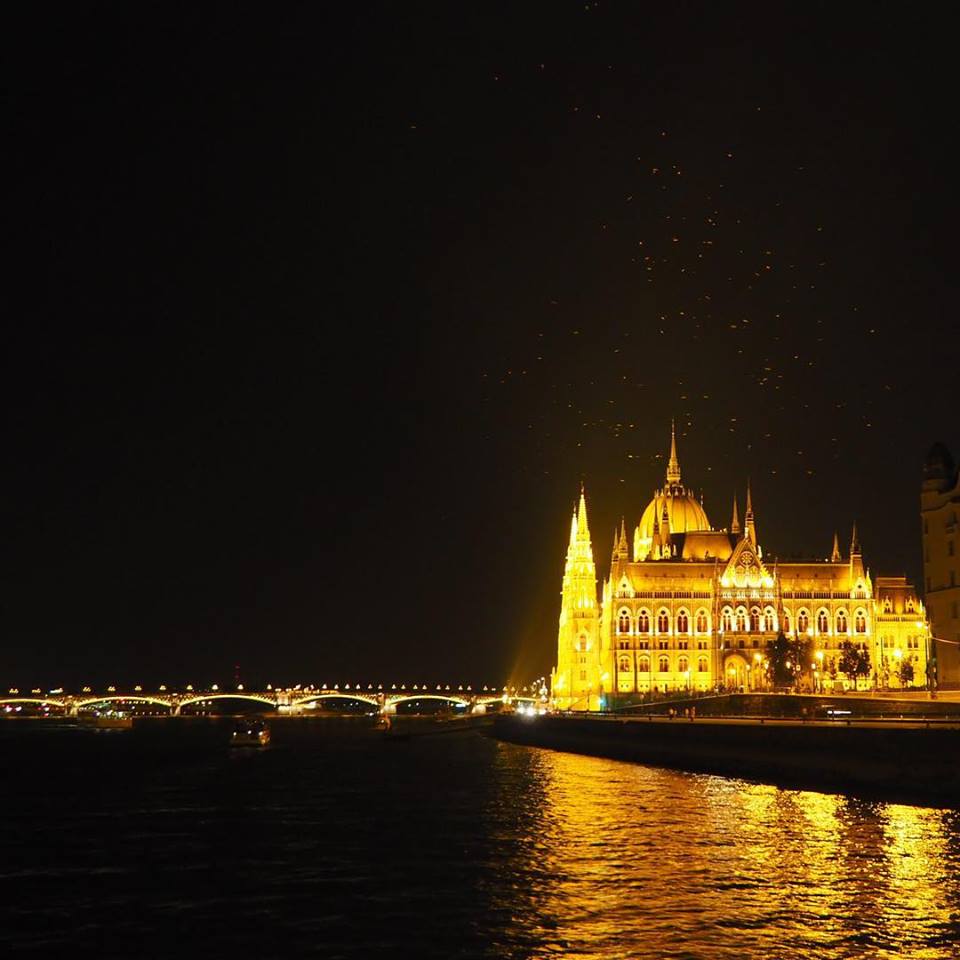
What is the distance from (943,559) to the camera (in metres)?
97.6

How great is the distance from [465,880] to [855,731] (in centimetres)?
3205

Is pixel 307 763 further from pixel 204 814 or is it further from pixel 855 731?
pixel 855 731

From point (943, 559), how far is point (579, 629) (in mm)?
83629

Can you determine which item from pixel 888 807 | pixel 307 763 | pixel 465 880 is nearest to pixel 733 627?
pixel 307 763

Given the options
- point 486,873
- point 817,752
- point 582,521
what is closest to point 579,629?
point 582,521

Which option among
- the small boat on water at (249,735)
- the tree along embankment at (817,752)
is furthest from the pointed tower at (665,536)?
the tree along embankment at (817,752)

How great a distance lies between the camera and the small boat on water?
4732 inches

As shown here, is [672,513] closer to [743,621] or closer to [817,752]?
[743,621]

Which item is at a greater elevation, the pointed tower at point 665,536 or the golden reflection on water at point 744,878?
the pointed tower at point 665,536

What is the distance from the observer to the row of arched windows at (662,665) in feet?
520

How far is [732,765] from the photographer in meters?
69.7

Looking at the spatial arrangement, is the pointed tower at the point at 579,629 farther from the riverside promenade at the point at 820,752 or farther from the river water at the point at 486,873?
the river water at the point at 486,873

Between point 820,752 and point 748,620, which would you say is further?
point 748,620

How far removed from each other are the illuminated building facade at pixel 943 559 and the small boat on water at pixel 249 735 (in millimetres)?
62689
